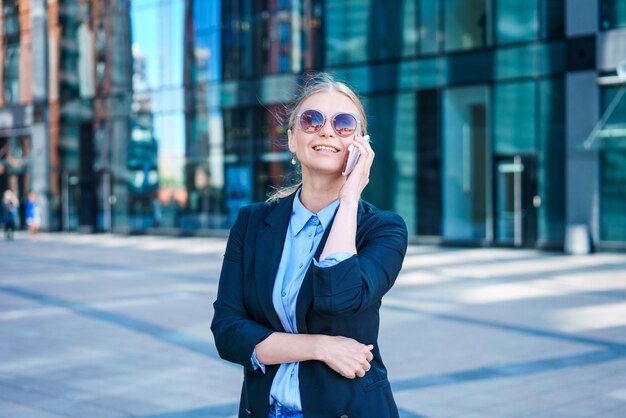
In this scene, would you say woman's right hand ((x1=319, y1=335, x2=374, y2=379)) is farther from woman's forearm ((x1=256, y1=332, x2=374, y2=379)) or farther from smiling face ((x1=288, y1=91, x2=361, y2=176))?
smiling face ((x1=288, y1=91, x2=361, y2=176))

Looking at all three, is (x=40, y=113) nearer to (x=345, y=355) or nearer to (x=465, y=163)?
(x=465, y=163)

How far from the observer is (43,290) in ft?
45.4

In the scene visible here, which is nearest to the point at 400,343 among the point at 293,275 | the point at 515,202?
the point at 293,275

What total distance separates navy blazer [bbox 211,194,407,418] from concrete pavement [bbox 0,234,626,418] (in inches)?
148

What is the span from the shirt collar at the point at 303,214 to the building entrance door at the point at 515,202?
19.0 metres

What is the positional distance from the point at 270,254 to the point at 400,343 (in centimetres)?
653

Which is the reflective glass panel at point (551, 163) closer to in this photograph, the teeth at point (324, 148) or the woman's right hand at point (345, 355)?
the teeth at point (324, 148)

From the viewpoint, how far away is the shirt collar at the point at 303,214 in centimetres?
245

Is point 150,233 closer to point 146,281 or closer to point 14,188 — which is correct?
point 14,188

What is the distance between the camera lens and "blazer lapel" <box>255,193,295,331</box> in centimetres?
244

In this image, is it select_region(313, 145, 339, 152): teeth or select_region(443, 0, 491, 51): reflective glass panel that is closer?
select_region(313, 145, 339, 152): teeth

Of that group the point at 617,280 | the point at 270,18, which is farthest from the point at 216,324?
the point at 270,18

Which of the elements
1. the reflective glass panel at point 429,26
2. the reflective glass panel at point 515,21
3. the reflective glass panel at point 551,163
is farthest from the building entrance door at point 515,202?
the reflective glass panel at point 429,26

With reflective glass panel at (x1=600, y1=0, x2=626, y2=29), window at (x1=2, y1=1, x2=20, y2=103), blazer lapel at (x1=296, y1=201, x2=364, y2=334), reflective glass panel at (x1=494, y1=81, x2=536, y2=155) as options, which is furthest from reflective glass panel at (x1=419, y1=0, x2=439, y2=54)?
blazer lapel at (x1=296, y1=201, x2=364, y2=334)
